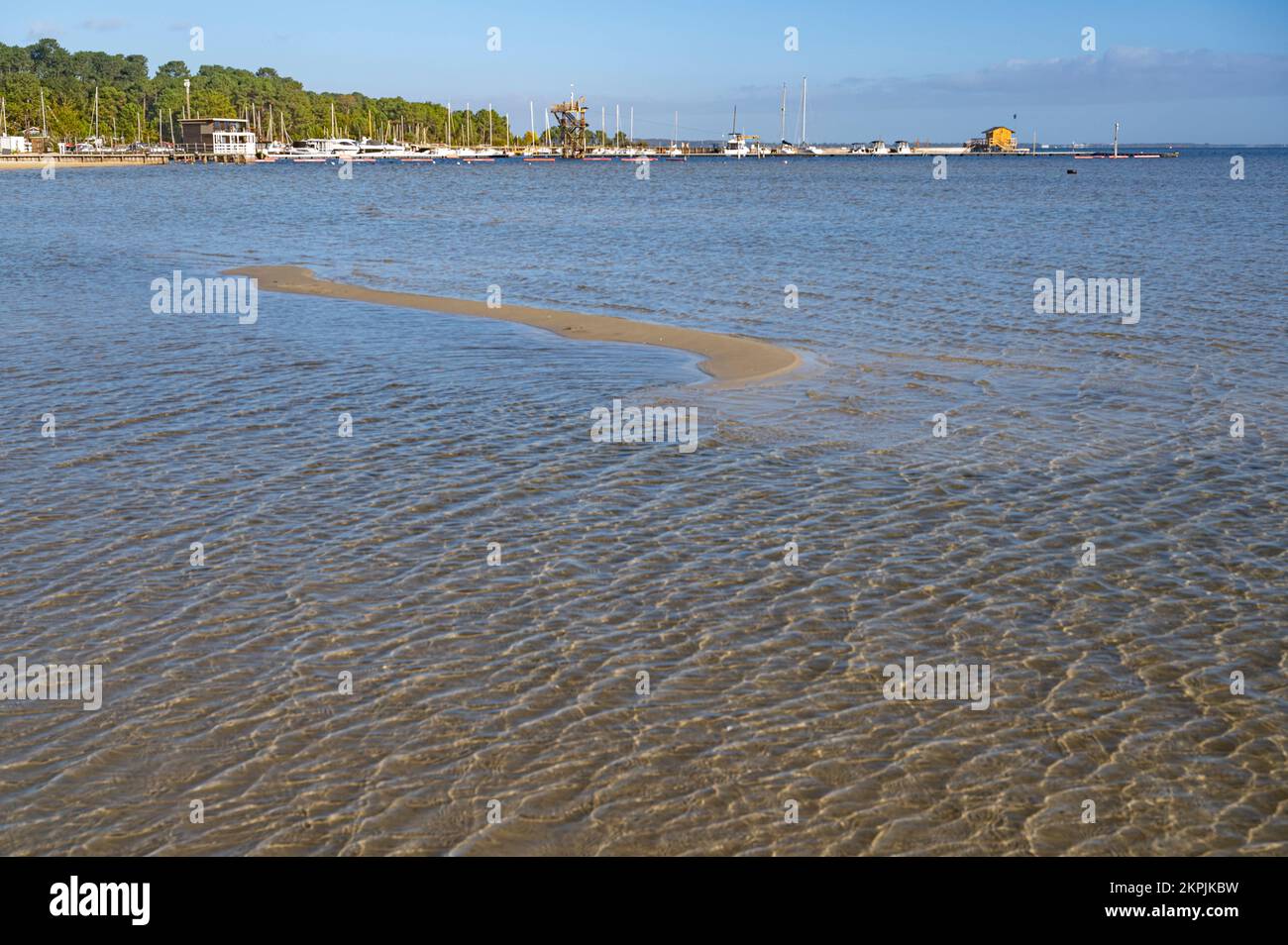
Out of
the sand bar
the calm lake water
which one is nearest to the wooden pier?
the sand bar

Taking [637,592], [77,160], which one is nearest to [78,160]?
[77,160]

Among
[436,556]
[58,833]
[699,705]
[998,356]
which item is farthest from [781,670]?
[998,356]

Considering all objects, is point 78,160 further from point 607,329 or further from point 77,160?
point 607,329

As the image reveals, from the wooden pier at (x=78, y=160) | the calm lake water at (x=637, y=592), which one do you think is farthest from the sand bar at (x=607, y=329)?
the wooden pier at (x=78, y=160)

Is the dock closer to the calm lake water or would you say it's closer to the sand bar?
the sand bar

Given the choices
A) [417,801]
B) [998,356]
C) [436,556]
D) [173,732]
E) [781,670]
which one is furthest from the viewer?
[998,356]

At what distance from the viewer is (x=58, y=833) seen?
5758 millimetres

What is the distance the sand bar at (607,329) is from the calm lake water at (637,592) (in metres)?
0.76

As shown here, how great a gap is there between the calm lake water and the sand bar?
2.49 ft

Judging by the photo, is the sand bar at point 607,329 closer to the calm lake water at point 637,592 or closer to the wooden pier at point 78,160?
the calm lake water at point 637,592

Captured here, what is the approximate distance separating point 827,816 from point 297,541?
18.4 feet

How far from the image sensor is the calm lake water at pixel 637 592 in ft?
20.2

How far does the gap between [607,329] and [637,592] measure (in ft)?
44.9
